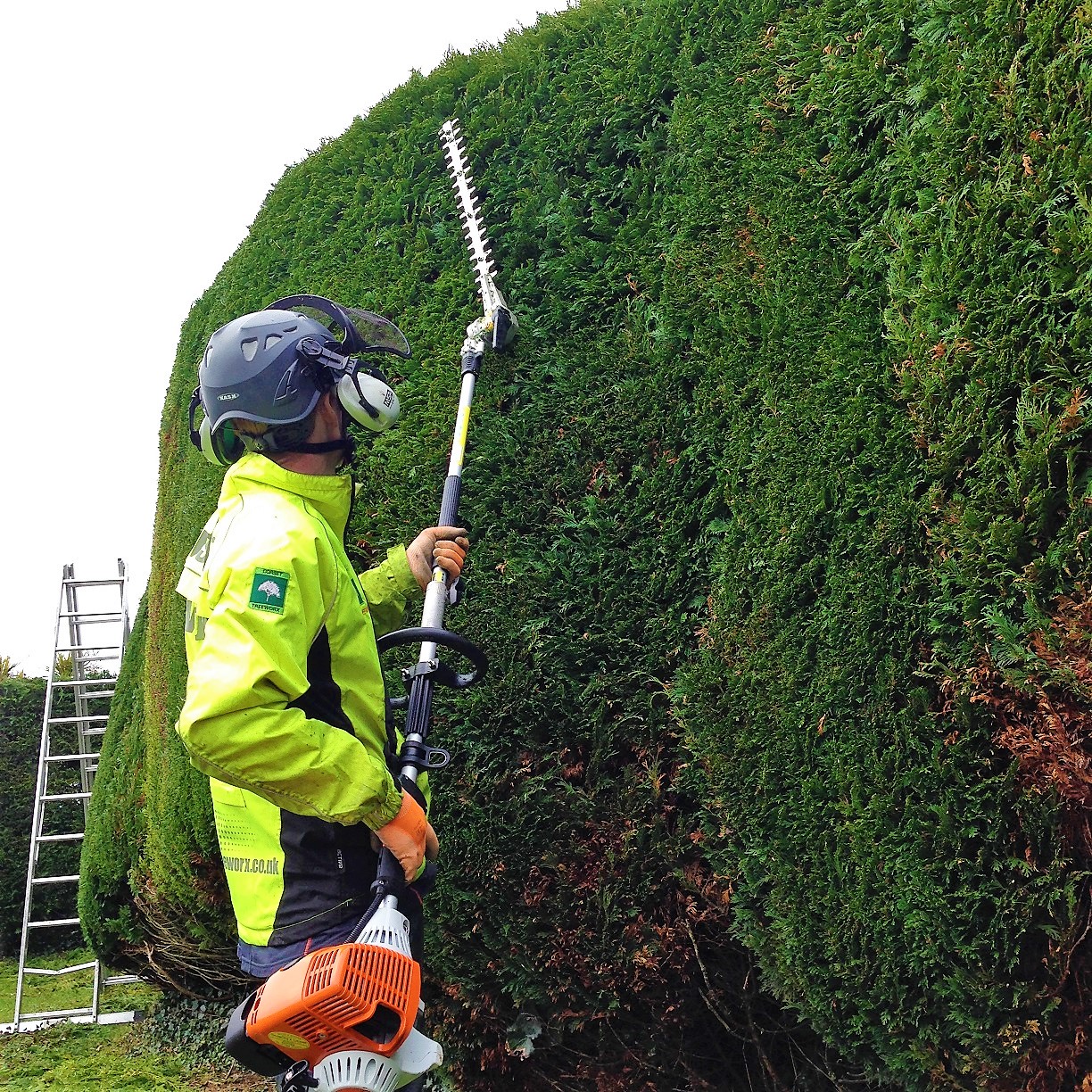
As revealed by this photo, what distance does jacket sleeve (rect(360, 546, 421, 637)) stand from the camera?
11.9ft

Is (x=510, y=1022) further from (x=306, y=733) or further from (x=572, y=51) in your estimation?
(x=572, y=51)

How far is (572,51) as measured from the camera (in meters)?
4.50

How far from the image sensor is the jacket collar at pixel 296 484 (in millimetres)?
2947

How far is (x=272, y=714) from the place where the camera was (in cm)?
258

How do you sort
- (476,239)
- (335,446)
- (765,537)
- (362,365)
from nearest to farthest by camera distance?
(335,446) < (765,537) < (362,365) < (476,239)

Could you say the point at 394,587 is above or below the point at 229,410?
below

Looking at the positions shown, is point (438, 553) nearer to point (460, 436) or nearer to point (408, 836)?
point (460, 436)

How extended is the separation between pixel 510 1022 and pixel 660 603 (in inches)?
60.5

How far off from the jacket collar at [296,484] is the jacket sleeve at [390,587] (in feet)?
1.75

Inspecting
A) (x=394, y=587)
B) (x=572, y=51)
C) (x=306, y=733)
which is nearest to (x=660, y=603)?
(x=394, y=587)

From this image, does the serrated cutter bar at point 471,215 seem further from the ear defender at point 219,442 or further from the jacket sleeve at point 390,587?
the ear defender at point 219,442

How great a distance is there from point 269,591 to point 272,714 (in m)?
0.29

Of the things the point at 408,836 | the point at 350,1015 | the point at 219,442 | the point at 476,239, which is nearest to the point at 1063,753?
the point at 408,836

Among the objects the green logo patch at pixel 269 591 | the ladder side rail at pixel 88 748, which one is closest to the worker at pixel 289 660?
the green logo patch at pixel 269 591
